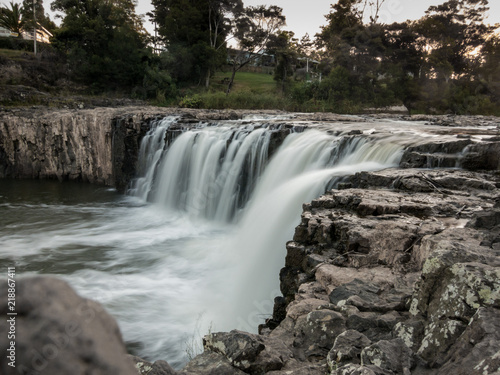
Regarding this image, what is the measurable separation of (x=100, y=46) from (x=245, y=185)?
2555 centimetres

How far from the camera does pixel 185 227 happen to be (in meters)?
10.6

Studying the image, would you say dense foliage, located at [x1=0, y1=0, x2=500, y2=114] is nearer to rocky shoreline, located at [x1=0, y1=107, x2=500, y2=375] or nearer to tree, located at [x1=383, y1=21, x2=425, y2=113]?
tree, located at [x1=383, y1=21, x2=425, y2=113]

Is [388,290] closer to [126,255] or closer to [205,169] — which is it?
[126,255]

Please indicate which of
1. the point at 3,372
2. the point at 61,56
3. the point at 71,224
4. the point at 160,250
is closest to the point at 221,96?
the point at 61,56

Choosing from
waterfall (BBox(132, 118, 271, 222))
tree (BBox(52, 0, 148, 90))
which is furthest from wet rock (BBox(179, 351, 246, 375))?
tree (BBox(52, 0, 148, 90))

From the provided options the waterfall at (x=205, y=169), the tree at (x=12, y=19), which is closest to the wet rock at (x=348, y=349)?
the waterfall at (x=205, y=169)

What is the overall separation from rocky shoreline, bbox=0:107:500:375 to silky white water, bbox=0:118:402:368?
1532 millimetres

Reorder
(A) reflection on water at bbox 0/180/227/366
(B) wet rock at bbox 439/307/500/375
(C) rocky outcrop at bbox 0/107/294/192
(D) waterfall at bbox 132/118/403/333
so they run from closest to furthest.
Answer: (B) wet rock at bbox 439/307/500/375 < (A) reflection on water at bbox 0/180/227/366 < (D) waterfall at bbox 132/118/403/333 < (C) rocky outcrop at bbox 0/107/294/192

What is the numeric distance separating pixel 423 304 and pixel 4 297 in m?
2.65

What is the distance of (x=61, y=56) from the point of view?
29031 mm

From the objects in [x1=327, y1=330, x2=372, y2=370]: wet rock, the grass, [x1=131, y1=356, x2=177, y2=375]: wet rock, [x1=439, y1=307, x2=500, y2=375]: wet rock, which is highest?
the grass

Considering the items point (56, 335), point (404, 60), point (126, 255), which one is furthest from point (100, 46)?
point (56, 335)

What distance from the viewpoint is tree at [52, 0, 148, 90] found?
29.0 m

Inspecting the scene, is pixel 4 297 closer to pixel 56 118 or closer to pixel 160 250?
pixel 160 250
